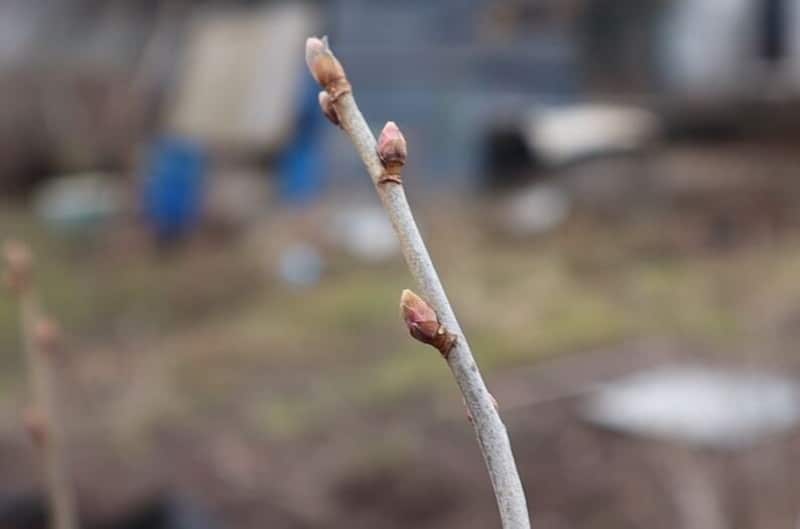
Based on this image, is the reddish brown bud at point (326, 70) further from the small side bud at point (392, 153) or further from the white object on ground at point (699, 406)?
the white object on ground at point (699, 406)

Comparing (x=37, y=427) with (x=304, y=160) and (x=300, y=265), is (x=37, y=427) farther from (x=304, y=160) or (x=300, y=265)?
(x=304, y=160)

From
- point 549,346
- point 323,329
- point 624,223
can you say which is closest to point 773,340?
point 549,346

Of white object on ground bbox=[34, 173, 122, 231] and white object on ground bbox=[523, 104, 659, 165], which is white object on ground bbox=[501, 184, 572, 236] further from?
white object on ground bbox=[34, 173, 122, 231]

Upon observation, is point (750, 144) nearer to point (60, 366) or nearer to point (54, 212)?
point (54, 212)

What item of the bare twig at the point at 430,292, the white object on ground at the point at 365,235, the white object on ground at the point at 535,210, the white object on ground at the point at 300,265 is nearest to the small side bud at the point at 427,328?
the bare twig at the point at 430,292

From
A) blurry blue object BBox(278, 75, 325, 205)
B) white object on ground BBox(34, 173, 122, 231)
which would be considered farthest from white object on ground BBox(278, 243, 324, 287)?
white object on ground BBox(34, 173, 122, 231)

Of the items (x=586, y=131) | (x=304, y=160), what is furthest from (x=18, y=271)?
(x=586, y=131)
